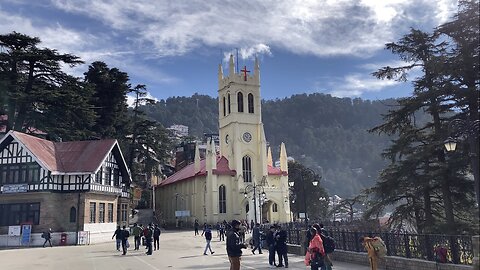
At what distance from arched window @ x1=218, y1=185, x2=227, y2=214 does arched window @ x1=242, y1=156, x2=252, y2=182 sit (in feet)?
12.3

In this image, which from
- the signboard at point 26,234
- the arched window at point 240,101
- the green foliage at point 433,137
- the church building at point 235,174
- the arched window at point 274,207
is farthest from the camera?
the arched window at point 240,101

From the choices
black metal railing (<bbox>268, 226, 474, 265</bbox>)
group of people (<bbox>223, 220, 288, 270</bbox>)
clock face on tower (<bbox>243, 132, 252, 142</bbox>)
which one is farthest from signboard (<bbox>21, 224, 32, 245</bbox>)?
clock face on tower (<bbox>243, 132, 252, 142</bbox>)

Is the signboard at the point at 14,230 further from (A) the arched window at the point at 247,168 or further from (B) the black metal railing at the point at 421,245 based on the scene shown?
(A) the arched window at the point at 247,168

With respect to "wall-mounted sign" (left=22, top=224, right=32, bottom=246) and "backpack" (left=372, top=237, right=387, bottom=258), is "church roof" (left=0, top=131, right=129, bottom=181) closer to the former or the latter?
"wall-mounted sign" (left=22, top=224, right=32, bottom=246)

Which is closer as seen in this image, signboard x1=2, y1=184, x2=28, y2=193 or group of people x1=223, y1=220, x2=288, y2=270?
group of people x1=223, y1=220, x2=288, y2=270

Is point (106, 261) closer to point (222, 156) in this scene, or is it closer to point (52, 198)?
point (52, 198)

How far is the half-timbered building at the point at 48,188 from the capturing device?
112 ft

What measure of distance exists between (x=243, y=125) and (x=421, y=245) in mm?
52286

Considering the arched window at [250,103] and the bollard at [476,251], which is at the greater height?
the arched window at [250,103]

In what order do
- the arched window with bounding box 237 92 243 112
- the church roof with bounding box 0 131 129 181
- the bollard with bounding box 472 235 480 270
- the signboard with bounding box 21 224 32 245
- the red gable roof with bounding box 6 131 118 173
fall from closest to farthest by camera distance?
the bollard with bounding box 472 235 480 270, the signboard with bounding box 21 224 32 245, the church roof with bounding box 0 131 129 181, the red gable roof with bounding box 6 131 118 173, the arched window with bounding box 237 92 243 112

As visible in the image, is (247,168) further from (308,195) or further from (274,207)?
(308,195)

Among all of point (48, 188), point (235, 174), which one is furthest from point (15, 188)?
point (235, 174)

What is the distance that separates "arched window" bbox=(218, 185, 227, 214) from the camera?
59.7 m

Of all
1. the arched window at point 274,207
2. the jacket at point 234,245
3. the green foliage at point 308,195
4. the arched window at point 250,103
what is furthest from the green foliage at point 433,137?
the green foliage at point 308,195
